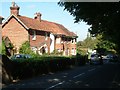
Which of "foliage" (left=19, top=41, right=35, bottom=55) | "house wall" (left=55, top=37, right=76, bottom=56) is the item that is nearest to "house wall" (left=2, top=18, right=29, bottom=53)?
"foliage" (left=19, top=41, right=35, bottom=55)

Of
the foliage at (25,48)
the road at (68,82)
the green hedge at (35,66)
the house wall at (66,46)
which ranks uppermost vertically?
the house wall at (66,46)

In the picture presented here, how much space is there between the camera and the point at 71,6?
21.0 metres

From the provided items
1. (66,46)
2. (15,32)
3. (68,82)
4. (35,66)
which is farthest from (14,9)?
(68,82)

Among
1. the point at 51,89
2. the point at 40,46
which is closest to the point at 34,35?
the point at 40,46

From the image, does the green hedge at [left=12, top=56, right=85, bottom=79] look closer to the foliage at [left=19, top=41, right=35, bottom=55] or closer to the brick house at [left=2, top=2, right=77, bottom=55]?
the foliage at [left=19, top=41, right=35, bottom=55]

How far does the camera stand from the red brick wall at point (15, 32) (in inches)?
2248

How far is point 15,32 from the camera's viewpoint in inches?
2299

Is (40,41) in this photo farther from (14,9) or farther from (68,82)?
(68,82)

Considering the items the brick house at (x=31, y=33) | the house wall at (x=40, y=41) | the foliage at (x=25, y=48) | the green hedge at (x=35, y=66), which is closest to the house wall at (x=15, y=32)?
the brick house at (x=31, y=33)

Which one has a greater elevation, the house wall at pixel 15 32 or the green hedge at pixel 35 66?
the house wall at pixel 15 32

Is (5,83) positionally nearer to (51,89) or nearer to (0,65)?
(0,65)

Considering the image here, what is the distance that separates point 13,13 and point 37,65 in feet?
100

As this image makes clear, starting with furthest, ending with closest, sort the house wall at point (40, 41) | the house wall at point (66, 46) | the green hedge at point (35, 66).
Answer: the house wall at point (66, 46) < the house wall at point (40, 41) < the green hedge at point (35, 66)

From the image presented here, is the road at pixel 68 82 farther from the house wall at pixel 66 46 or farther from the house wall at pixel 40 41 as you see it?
the house wall at pixel 66 46
